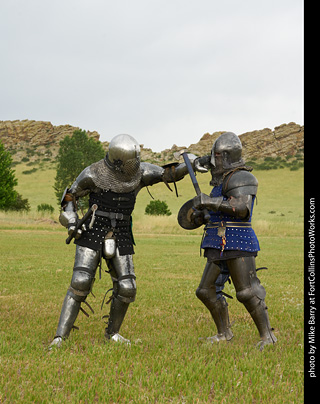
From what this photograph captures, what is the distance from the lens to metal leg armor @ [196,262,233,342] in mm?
5250

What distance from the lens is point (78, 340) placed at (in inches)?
204

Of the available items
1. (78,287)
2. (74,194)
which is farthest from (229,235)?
(74,194)

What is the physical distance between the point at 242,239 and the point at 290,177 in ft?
236

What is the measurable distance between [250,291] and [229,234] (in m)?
0.70

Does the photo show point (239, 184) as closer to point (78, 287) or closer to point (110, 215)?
point (110, 215)

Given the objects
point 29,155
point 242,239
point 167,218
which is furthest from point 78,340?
point 29,155

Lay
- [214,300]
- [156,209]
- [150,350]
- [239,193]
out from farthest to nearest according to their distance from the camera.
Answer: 1. [156,209]
2. [214,300]
3. [239,193]
4. [150,350]

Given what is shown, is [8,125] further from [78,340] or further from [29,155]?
[78,340]

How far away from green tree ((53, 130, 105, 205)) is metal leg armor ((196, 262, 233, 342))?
132 feet

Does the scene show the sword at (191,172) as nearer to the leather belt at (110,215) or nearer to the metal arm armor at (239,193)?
the metal arm armor at (239,193)

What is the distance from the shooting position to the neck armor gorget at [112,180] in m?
5.37

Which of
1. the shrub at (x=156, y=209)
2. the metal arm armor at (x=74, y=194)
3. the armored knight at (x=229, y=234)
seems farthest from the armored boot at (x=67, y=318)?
the shrub at (x=156, y=209)

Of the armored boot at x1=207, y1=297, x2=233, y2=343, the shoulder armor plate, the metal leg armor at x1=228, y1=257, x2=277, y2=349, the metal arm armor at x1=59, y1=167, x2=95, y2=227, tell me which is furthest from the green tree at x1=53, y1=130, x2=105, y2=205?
the metal leg armor at x1=228, y1=257, x2=277, y2=349

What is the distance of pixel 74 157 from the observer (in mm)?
46562
